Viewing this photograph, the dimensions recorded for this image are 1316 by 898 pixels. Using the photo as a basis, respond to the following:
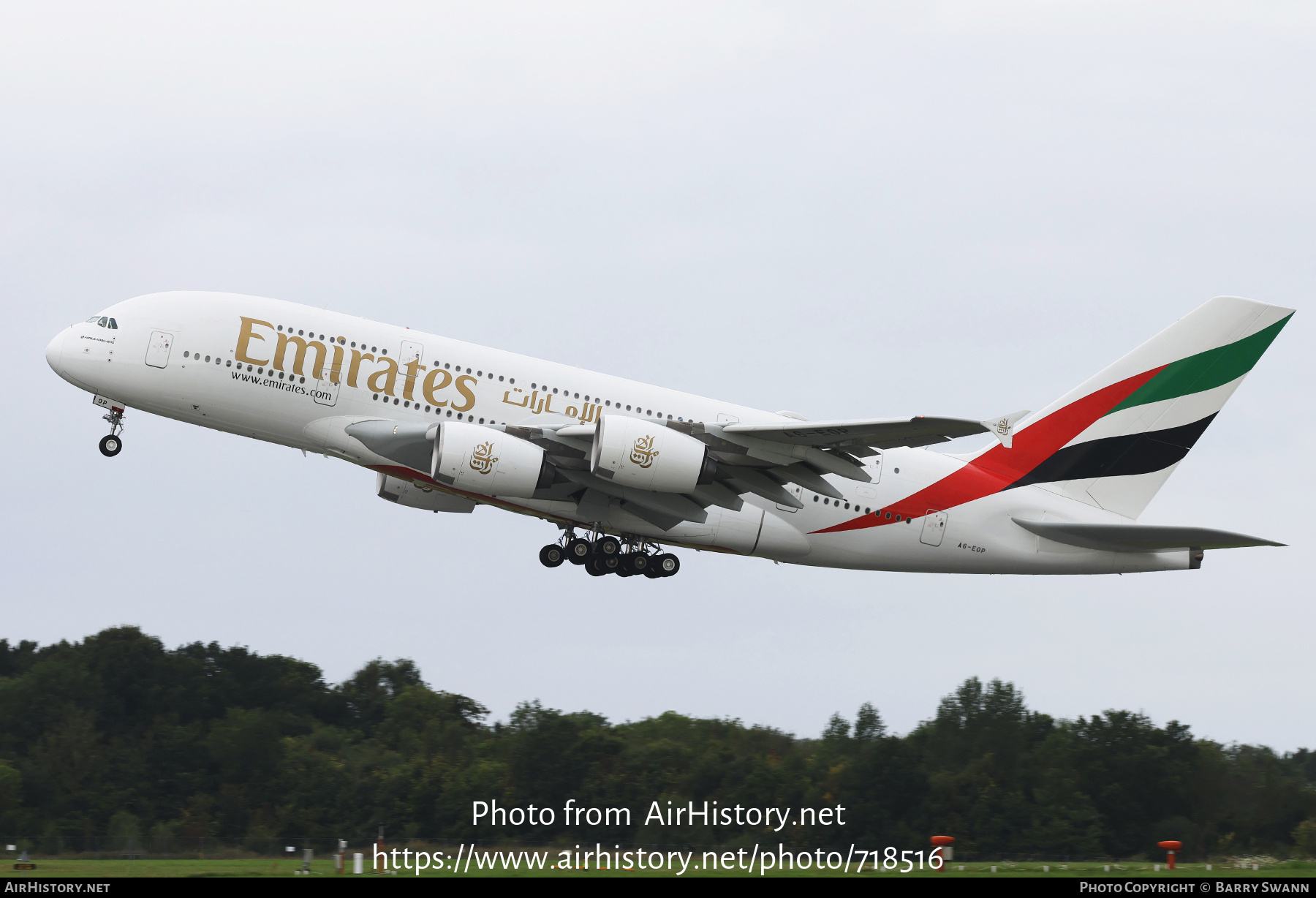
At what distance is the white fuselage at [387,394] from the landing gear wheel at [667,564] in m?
1.01

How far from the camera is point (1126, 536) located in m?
35.8

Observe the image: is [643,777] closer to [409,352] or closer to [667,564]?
[667,564]

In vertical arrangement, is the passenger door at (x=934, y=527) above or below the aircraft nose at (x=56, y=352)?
below

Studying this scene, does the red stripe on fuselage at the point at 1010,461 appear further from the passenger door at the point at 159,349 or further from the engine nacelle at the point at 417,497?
the passenger door at the point at 159,349

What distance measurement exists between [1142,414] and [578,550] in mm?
15742

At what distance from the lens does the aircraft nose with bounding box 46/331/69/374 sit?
3244 centimetres

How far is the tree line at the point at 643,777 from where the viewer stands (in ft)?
167

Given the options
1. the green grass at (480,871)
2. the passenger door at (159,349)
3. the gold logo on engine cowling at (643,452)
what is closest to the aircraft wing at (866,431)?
the gold logo on engine cowling at (643,452)

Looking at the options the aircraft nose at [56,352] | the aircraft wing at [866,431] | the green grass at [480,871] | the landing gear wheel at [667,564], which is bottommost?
the green grass at [480,871]

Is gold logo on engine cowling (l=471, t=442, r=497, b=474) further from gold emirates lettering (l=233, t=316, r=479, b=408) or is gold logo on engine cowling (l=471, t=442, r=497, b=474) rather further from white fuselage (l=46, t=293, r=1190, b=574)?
gold emirates lettering (l=233, t=316, r=479, b=408)

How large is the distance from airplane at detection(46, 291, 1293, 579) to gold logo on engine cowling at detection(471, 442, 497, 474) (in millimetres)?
36
